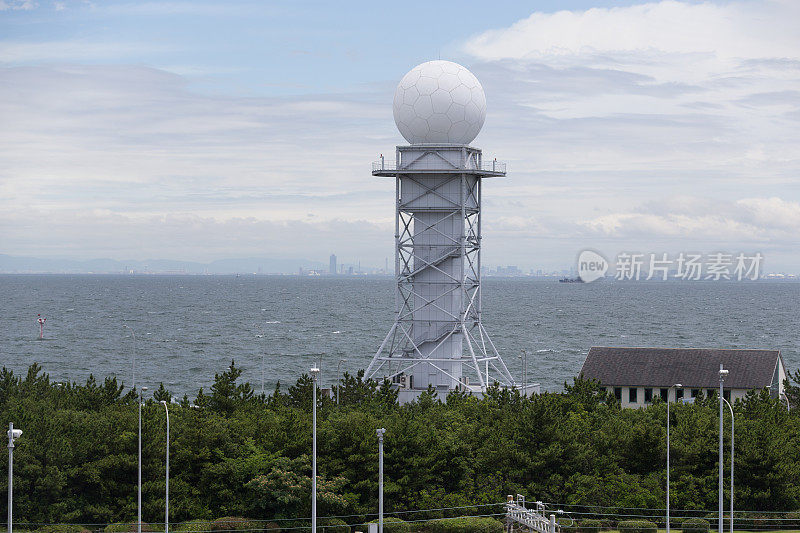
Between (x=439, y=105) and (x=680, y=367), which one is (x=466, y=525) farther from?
(x=680, y=367)

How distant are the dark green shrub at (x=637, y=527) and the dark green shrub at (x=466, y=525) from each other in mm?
5238

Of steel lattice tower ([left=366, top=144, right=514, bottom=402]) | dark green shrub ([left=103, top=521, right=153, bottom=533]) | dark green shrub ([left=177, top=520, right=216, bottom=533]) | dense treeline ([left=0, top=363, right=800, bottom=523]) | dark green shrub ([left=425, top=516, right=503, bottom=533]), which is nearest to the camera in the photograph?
dark green shrub ([left=103, top=521, right=153, bottom=533])

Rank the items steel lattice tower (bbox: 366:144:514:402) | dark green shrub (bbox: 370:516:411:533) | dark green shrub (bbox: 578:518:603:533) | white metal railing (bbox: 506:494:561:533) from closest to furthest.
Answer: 1. white metal railing (bbox: 506:494:561:533)
2. dark green shrub (bbox: 370:516:411:533)
3. dark green shrub (bbox: 578:518:603:533)
4. steel lattice tower (bbox: 366:144:514:402)

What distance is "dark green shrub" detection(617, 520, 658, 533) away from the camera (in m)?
41.8

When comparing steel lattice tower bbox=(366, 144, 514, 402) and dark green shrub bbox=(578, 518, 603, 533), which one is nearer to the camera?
dark green shrub bbox=(578, 518, 603, 533)

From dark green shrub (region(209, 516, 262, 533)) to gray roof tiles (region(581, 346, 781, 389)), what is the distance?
3324cm

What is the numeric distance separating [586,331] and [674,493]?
4938 inches

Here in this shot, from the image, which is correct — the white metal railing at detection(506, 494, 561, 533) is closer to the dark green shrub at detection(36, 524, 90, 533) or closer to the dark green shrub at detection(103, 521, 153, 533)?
the dark green shrub at detection(103, 521, 153, 533)

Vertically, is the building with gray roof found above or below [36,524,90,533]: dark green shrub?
above

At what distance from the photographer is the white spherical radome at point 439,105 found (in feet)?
209

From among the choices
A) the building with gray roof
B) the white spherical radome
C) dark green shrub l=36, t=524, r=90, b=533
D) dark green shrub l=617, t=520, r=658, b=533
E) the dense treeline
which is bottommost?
dark green shrub l=36, t=524, r=90, b=533

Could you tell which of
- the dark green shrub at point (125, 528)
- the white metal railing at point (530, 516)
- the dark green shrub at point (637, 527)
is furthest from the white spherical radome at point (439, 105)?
the dark green shrub at point (125, 528)

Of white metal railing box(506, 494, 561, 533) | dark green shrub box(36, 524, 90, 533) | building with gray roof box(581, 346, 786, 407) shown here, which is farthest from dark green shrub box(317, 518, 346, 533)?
building with gray roof box(581, 346, 786, 407)

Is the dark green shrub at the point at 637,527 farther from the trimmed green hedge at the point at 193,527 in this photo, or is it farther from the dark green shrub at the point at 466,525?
the trimmed green hedge at the point at 193,527
